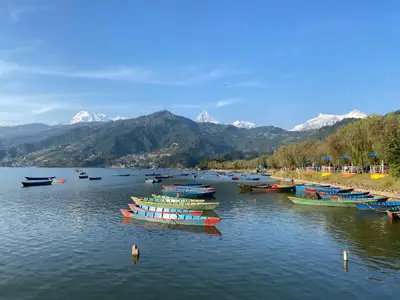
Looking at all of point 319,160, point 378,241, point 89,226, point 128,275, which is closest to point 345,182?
point 319,160

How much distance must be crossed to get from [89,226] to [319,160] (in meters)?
146

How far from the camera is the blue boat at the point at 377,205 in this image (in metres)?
69.6

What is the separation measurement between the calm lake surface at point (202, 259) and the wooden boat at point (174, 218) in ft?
5.40

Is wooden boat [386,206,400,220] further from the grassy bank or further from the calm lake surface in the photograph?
the grassy bank

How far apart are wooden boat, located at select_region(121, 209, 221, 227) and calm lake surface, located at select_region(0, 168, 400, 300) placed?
5.40 ft

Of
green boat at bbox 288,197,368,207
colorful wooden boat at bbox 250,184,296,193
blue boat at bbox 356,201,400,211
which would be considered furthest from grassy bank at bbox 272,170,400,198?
colorful wooden boat at bbox 250,184,296,193

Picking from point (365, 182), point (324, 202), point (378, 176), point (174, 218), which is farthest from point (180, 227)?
point (365, 182)

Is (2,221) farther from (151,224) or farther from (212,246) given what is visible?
(212,246)

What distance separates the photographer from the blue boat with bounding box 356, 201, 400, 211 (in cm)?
6962

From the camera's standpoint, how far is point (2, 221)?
208 ft

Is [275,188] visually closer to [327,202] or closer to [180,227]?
[327,202]

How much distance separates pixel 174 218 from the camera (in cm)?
5722

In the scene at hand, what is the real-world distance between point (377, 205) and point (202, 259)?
5026 centimetres

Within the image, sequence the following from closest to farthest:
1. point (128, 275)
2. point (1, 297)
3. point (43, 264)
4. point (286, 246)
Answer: point (1, 297)
point (128, 275)
point (43, 264)
point (286, 246)
